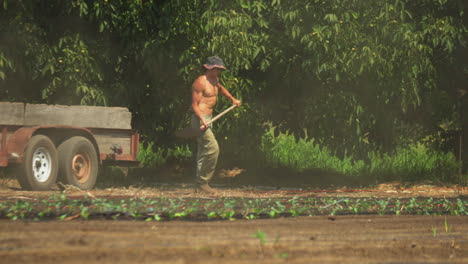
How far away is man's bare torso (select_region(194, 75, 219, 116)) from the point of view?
1134 centimetres

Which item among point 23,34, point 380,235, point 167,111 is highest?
point 23,34

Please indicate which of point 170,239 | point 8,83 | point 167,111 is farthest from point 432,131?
point 170,239

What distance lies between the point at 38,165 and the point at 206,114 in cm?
250

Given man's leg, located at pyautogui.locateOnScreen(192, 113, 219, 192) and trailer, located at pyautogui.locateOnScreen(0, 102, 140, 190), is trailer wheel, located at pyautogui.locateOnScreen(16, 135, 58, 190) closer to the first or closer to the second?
trailer, located at pyautogui.locateOnScreen(0, 102, 140, 190)

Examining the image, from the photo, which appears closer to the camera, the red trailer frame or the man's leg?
the red trailer frame

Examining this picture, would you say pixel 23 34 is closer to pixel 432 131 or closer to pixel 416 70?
pixel 416 70

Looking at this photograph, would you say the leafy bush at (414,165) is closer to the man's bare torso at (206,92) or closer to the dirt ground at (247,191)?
the dirt ground at (247,191)

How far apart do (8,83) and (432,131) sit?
309 inches

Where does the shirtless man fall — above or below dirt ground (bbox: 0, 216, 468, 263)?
above

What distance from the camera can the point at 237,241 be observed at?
5453 mm

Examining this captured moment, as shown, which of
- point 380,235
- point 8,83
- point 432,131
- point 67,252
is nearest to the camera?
point 67,252

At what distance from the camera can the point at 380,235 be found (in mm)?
6242

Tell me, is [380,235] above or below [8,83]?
below

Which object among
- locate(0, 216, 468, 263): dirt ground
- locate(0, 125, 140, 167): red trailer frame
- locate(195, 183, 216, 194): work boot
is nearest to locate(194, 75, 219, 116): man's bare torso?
locate(195, 183, 216, 194): work boot
